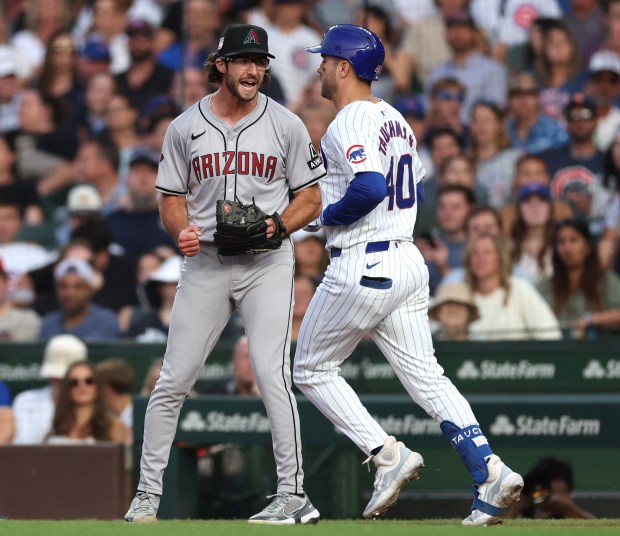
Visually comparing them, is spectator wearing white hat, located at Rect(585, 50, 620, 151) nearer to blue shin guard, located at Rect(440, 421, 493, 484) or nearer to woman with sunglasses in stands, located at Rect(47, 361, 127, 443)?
woman with sunglasses in stands, located at Rect(47, 361, 127, 443)

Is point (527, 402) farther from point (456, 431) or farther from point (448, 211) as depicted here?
point (448, 211)

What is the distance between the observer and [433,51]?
34.9 feet

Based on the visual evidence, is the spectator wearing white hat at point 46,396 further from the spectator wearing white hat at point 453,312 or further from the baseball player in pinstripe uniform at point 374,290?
the baseball player in pinstripe uniform at point 374,290

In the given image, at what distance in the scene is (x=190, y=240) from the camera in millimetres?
4848

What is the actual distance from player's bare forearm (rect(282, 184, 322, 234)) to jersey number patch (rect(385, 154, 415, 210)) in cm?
33

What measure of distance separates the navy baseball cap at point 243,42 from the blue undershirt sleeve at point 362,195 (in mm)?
639

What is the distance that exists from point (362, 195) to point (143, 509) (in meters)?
1.54

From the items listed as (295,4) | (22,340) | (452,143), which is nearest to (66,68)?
(295,4)

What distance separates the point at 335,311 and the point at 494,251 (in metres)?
3.73

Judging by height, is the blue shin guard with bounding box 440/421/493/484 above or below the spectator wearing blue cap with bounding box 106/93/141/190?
below

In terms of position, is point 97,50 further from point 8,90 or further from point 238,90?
point 238,90

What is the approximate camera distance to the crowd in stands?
27.9 feet

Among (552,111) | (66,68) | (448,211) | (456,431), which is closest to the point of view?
(456,431)

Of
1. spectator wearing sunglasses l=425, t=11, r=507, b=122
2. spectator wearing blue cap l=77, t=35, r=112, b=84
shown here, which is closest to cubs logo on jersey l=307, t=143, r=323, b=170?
spectator wearing sunglasses l=425, t=11, r=507, b=122
